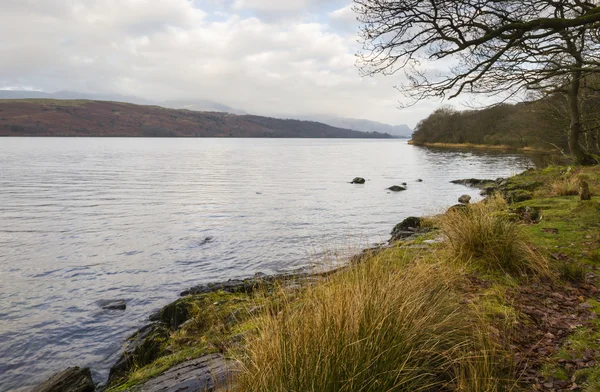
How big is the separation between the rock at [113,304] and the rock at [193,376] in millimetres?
A: 4917

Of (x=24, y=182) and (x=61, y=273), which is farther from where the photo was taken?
(x=24, y=182)

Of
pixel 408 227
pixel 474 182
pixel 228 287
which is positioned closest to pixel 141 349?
pixel 228 287

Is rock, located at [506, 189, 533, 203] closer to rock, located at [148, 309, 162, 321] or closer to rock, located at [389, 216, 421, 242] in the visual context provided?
rock, located at [389, 216, 421, 242]

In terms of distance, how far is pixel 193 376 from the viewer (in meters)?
4.53

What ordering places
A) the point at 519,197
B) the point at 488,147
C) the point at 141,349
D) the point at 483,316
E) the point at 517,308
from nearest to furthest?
the point at 483,316
the point at 517,308
the point at 141,349
the point at 519,197
the point at 488,147

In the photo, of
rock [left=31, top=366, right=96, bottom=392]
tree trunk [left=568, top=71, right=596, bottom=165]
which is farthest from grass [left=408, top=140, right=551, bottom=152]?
rock [left=31, top=366, right=96, bottom=392]

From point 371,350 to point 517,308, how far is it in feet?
10.2

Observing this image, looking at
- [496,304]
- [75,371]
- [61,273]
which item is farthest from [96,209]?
[496,304]

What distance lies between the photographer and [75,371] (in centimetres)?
598

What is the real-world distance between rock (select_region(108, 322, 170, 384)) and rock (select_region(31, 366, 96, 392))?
1.09 feet

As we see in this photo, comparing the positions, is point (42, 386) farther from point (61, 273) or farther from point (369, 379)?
point (61, 273)

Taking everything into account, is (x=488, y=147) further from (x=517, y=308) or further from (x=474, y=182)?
(x=517, y=308)

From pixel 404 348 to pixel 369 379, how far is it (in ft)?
1.72

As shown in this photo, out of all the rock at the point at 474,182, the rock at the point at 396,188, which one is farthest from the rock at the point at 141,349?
the rock at the point at 474,182
